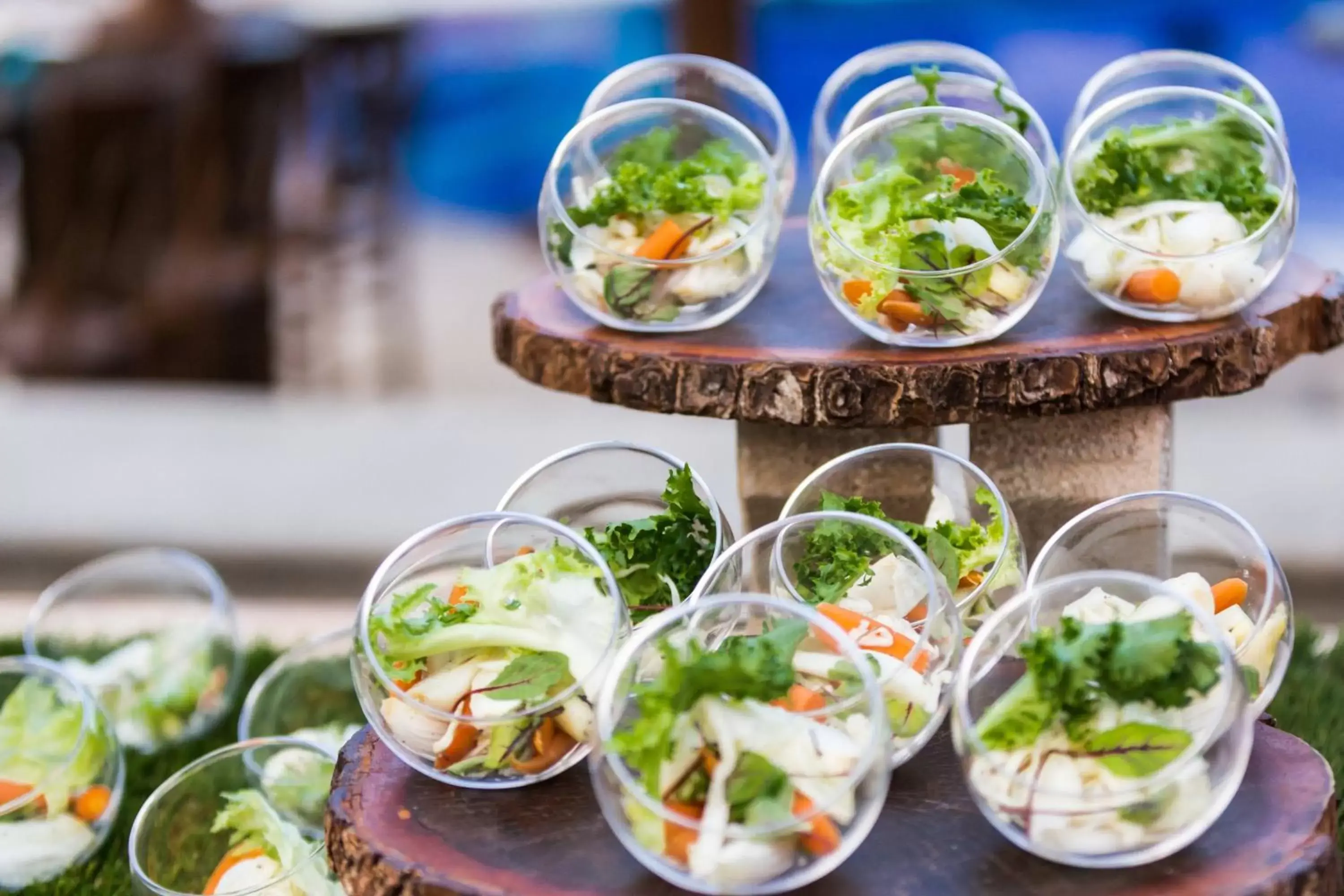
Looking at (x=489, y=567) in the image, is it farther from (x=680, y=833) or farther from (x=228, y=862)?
(x=228, y=862)

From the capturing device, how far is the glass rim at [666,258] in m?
1.54

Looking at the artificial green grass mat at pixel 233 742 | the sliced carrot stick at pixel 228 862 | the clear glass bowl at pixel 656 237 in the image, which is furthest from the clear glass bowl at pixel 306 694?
the clear glass bowl at pixel 656 237

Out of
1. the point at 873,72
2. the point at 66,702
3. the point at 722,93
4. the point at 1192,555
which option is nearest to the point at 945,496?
the point at 1192,555

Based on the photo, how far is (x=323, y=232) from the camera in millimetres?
4410

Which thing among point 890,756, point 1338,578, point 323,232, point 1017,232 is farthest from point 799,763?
point 323,232

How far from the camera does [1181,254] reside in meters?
1.50

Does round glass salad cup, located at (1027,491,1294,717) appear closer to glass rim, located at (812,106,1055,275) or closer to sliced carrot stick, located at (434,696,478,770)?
glass rim, located at (812,106,1055,275)

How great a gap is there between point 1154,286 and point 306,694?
52.3 inches

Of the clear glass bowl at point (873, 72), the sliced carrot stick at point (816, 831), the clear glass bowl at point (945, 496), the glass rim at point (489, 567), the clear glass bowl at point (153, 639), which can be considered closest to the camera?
the sliced carrot stick at point (816, 831)

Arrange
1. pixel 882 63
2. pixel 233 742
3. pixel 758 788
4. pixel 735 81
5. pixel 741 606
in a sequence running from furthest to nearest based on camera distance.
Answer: pixel 233 742 < pixel 882 63 < pixel 735 81 < pixel 741 606 < pixel 758 788

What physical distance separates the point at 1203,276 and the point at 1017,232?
219mm

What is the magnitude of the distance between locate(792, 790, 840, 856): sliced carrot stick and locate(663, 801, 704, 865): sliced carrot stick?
68mm

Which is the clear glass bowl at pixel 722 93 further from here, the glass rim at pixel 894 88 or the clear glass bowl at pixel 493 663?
the clear glass bowl at pixel 493 663

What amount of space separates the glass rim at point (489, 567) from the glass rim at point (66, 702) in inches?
31.0
